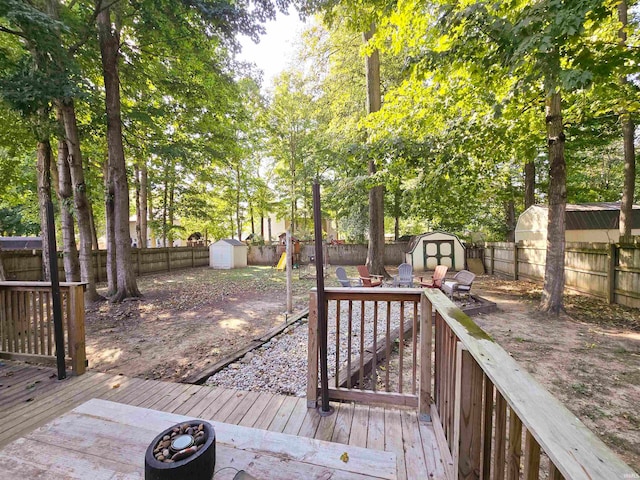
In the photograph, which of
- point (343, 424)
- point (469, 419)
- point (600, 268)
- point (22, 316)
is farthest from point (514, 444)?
point (600, 268)

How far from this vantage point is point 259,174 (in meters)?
20.0

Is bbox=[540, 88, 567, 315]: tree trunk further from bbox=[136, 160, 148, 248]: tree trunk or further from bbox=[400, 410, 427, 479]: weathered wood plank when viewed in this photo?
bbox=[136, 160, 148, 248]: tree trunk

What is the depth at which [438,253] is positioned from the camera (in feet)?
43.0

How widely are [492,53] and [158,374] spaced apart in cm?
Answer: 561

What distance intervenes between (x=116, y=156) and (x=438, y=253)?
12360 millimetres

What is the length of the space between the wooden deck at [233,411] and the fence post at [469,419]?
0.43 meters

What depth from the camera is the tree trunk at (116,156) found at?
22.3 feet

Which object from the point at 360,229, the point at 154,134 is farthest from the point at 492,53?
the point at 360,229

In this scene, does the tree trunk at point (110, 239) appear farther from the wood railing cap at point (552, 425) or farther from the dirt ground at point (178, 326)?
the wood railing cap at point (552, 425)

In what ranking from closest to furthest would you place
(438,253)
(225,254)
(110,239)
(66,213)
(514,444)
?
1. (514,444)
2. (66,213)
3. (110,239)
4. (438,253)
5. (225,254)

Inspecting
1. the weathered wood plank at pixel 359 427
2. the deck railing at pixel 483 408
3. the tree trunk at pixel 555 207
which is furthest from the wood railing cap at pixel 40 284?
the tree trunk at pixel 555 207

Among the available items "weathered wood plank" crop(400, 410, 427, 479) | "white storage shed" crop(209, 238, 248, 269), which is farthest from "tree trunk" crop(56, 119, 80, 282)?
"white storage shed" crop(209, 238, 248, 269)

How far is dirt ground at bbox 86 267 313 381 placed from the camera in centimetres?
374

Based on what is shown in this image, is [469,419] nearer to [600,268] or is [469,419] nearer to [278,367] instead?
[278,367]
